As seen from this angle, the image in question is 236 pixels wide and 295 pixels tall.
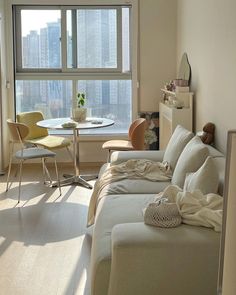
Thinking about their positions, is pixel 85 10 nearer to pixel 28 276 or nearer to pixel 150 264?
pixel 28 276

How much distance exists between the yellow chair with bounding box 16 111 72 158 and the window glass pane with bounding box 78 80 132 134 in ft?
3.13

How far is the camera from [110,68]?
21.5 ft

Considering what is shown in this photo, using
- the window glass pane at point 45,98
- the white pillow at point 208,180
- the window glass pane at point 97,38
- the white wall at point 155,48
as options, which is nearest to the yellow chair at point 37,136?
the window glass pane at point 45,98

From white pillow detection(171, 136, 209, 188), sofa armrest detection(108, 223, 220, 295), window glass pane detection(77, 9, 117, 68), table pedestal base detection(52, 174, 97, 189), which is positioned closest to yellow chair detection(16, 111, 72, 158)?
table pedestal base detection(52, 174, 97, 189)

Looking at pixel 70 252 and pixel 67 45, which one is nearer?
pixel 70 252

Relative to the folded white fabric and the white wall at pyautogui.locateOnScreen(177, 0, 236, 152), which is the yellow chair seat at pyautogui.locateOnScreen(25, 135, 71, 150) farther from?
the folded white fabric

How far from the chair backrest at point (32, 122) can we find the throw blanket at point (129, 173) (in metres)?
1.95

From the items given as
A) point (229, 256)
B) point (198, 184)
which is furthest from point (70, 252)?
Answer: point (229, 256)

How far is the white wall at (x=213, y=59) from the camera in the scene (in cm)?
378

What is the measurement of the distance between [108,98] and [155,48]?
36.9 inches

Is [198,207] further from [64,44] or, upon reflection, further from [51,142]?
[64,44]

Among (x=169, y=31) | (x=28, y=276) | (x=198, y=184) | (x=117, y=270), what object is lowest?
(x=28, y=276)

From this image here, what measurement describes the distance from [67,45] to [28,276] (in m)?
4.04

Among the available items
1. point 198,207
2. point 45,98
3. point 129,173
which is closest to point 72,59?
point 45,98
